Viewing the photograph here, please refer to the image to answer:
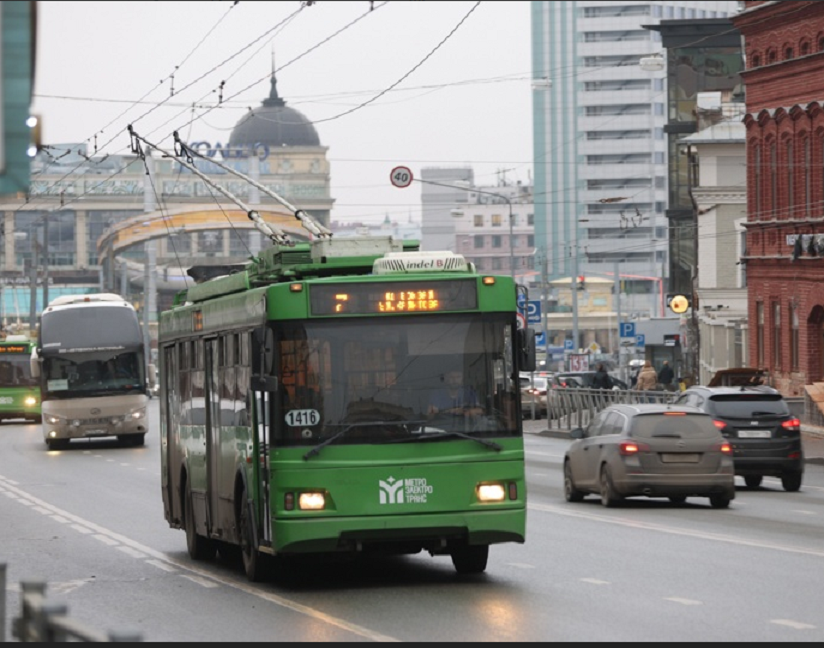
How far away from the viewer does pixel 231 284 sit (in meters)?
17.4

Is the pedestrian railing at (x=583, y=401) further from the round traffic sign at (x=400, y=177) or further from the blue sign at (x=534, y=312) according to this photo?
the round traffic sign at (x=400, y=177)

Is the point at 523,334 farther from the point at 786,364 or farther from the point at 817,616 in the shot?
the point at 786,364

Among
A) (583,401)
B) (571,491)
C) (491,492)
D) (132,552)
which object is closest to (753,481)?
(571,491)

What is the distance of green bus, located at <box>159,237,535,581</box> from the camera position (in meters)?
15.0

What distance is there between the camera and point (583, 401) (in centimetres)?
4909

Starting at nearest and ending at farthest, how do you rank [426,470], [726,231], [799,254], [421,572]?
[426,470]
[421,572]
[799,254]
[726,231]

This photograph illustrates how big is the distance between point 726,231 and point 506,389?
58990 millimetres

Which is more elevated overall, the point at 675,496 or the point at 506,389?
the point at 506,389

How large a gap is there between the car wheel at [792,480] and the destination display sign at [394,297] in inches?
587

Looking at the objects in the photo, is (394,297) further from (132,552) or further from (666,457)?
(666,457)

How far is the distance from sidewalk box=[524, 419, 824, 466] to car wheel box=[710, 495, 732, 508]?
32.5 ft

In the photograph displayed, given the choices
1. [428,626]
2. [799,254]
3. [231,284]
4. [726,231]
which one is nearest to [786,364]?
[799,254]

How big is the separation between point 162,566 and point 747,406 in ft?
45.7

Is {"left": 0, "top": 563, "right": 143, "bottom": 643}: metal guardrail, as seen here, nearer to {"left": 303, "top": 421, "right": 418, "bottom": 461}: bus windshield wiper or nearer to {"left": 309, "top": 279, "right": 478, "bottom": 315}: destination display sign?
{"left": 303, "top": 421, "right": 418, "bottom": 461}: bus windshield wiper
